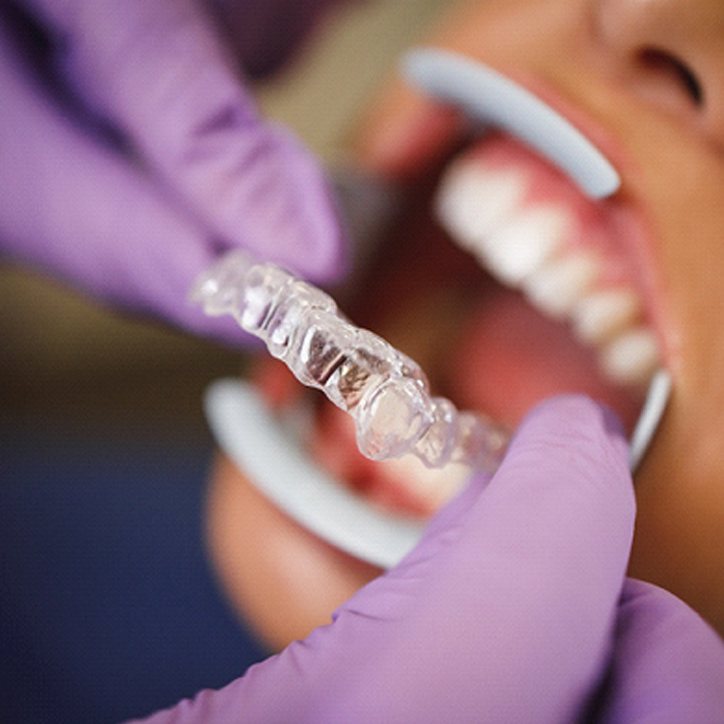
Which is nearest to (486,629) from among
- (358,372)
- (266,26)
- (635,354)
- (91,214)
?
(358,372)

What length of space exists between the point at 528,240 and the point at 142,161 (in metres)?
0.32

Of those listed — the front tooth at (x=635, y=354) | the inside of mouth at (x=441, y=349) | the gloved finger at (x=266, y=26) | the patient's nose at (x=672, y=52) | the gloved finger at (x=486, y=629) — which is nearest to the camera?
the gloved finger at (x=486, y=629)

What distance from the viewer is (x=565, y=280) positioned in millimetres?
721

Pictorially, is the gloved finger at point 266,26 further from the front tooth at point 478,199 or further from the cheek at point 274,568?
the cheek at point 274,568

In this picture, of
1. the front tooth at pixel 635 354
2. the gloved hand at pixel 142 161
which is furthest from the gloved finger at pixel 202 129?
the front tooth at pixel 635 354

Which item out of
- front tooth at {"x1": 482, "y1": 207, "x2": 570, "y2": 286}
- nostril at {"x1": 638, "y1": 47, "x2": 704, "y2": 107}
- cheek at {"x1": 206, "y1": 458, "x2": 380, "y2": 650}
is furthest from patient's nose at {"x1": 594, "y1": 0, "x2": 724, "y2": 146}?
cheek at {"x1": 206, "y1": 458, "x2": 380, "y2": 650}

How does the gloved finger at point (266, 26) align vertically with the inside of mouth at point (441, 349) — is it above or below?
above

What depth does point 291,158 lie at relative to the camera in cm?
70

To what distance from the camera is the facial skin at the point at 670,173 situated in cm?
58

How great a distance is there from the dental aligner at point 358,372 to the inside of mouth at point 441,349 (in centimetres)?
27

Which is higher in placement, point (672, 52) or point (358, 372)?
point (672, 52)

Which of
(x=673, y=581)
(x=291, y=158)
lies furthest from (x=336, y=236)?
(x=673, y=581)

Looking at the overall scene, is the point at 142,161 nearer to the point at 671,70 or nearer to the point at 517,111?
the point at 517,111

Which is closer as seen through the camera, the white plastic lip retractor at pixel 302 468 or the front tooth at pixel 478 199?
the white plastic lip retractor at pixel 302 468
